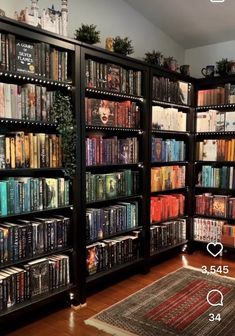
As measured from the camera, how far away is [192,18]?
3523 millimetres

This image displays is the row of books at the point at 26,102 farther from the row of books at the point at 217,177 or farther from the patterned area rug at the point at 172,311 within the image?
the row of books at the point at 217,177

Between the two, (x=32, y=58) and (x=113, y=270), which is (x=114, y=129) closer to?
(x=32, y=58)

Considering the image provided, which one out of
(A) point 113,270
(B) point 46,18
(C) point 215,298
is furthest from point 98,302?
(B) point 46,18

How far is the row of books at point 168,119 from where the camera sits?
10.9ft

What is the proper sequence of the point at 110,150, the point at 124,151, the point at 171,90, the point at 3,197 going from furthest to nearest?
the point at 171,90, the point at 124,151, the point at 110,150, the point at 3,197

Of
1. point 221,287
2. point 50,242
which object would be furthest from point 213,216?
point 50,242

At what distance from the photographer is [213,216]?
3.82 m

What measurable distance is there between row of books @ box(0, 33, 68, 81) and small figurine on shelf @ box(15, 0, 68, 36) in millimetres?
138

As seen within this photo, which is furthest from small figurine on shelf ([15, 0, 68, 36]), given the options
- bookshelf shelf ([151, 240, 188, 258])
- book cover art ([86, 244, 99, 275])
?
bookshelf shelf ([151, 240, 188, 258])

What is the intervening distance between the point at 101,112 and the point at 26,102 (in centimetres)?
73

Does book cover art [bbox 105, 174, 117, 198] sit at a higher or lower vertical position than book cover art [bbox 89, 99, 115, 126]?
lower

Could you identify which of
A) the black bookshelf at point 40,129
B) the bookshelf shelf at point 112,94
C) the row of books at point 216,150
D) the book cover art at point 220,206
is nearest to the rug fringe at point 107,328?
the black bookshelf at point 40,129

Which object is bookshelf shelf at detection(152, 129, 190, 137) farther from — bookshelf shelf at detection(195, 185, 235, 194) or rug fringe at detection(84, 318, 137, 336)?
rug fringe at detection(84, 318, 137, 336)

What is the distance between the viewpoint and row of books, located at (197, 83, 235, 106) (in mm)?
3616
